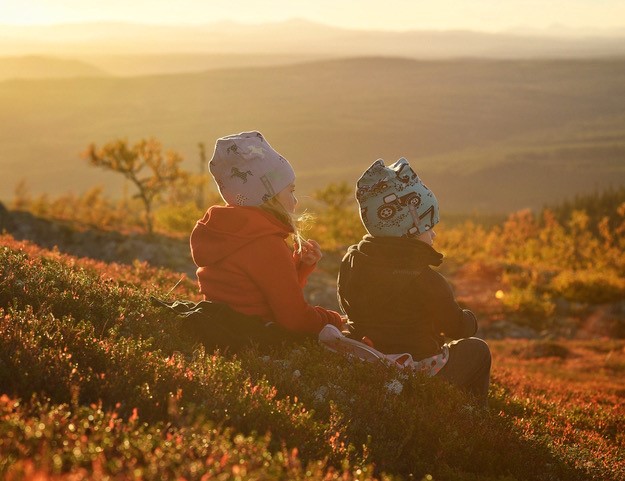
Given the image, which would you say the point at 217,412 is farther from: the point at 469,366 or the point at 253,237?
the point at 469,366

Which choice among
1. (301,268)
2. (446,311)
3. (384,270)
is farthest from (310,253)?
(446,311)

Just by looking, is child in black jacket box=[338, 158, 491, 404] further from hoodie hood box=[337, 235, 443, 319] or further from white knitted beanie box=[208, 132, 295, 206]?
white knitted beanie box=[208, 132, 295, 206]

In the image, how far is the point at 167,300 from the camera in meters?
8.50

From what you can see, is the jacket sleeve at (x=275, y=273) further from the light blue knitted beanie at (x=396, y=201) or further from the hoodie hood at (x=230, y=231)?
the light blue knitted beanie at (x=396, y=201)

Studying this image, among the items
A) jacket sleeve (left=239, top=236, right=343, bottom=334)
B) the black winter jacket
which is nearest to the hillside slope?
the black winter jacket

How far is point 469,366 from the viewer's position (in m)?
7.18

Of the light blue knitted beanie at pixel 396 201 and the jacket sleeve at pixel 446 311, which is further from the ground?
the light blue knitted beanie at pixel 396 201

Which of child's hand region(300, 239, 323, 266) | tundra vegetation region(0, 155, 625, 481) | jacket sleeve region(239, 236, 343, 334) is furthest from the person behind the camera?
child's hand region(300, 239, 323, 266)

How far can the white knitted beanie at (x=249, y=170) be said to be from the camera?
6617 mm

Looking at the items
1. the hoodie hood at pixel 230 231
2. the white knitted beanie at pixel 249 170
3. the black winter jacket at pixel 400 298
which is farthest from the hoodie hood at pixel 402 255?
the white knitted beanie at pixel 249 170

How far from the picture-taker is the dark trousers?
7086mm

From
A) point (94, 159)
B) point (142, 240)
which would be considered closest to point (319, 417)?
point (142, 240)

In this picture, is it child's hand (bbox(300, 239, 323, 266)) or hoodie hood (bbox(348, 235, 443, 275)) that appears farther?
child's hand (bbox(300, 239, 323, 266))

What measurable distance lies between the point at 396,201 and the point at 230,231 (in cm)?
162
